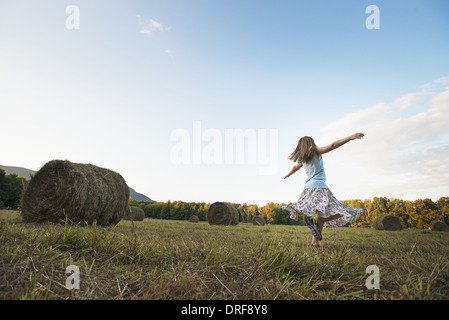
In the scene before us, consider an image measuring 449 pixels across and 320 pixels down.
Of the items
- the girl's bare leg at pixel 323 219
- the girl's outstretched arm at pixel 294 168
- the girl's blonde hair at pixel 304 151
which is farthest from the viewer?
the girl's outstretched arm at pixel 294 168

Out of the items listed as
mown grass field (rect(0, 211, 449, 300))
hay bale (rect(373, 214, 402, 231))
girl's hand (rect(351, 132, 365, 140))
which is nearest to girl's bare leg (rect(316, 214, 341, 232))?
girl's hand (rect(351, 132, 365, 140))

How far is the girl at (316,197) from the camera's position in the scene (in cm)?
447

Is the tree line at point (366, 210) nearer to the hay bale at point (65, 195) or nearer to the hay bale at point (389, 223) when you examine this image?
the hay bale at point (389, 223)

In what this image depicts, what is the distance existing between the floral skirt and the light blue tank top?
9 centimetres

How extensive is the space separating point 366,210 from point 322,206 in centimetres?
3510

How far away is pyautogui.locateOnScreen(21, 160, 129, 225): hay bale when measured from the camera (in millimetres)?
7223

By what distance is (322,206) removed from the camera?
4422 millimetres

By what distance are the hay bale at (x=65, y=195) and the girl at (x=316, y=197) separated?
561cm

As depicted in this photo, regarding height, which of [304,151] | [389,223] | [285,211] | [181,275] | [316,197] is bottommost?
[285,211]

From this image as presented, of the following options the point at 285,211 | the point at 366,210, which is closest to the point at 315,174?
the point at 285,211

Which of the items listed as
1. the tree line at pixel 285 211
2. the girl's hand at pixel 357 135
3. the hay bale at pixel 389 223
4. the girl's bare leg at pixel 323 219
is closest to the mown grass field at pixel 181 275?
the girl's hand at pixel 357 135

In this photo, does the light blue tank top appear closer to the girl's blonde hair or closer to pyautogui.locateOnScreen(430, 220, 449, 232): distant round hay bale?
the girl's blonde hair

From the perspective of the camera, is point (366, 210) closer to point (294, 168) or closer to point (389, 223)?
point (389, 223)

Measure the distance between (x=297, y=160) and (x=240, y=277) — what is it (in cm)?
366
